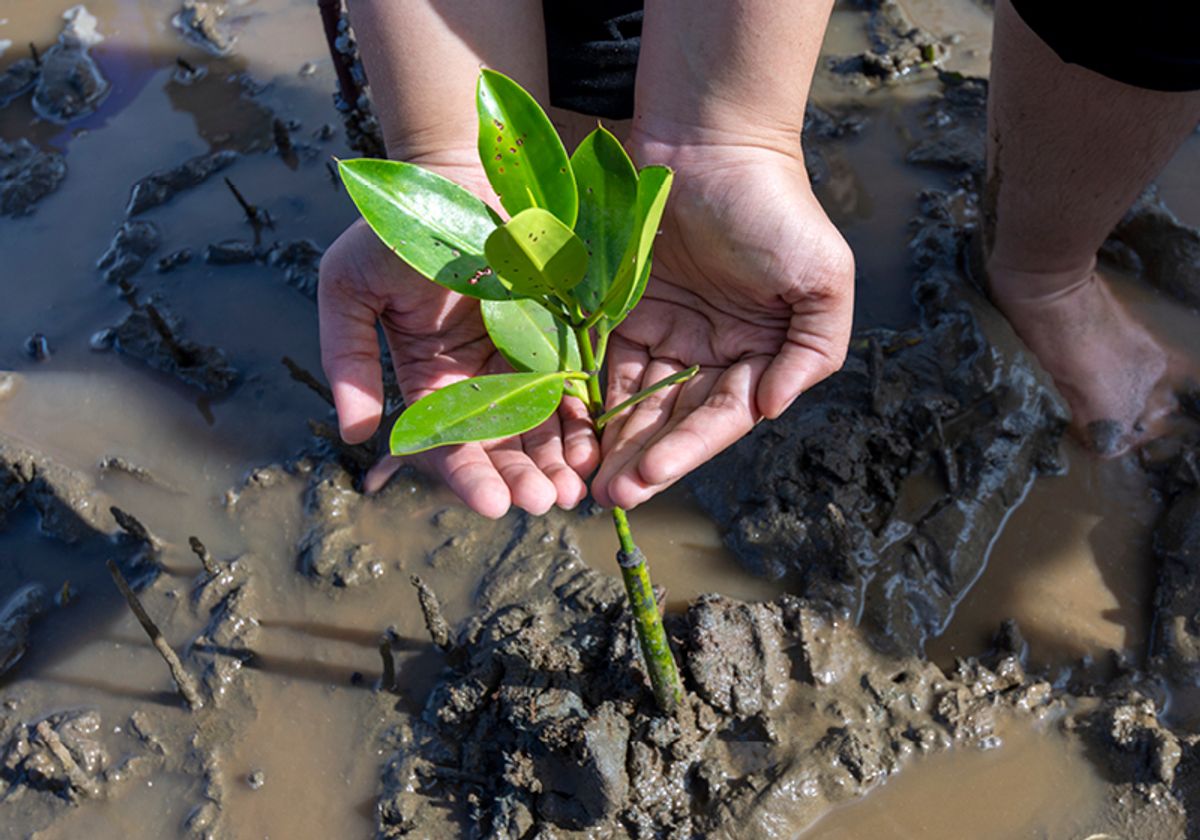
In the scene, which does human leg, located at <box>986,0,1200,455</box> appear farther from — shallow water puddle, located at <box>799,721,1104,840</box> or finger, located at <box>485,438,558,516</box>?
finger, located at <box>485,438,558,516</box>

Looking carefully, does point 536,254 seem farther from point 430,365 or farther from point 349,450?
point 349,450

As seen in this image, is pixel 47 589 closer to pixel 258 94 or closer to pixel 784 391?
pixel 784 391

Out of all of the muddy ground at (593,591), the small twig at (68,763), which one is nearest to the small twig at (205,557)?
the muddy ground at (593,591)

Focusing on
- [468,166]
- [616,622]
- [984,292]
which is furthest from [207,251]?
[984,292]

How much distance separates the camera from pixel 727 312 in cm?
210

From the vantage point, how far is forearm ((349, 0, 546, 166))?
2.24m

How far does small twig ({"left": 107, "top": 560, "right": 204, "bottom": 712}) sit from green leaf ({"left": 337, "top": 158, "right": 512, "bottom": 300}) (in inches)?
41.6

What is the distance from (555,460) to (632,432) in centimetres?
16

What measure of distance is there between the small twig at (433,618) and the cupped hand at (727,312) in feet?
1.83

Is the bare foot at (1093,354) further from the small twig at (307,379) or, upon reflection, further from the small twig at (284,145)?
the small twig at (284,145)

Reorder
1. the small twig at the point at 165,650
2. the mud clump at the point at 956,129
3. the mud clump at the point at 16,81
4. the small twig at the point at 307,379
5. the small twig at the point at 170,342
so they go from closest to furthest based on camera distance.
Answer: the small twig at the point at 165,650 → the small twig at the point at 307,379 → the small twig at the point at 170,342 → the mud clump at the point at 956,129 → the mud clump at the point at 16,81

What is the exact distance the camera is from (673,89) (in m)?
2.16

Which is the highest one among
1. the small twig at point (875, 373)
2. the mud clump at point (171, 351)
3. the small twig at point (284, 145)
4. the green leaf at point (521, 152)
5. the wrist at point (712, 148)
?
the green leaf at point (521, 152)

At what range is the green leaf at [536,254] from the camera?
1.40 meters
